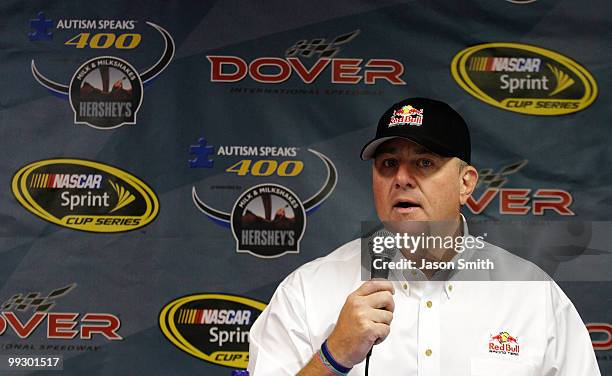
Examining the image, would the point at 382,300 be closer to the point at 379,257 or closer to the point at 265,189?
the point at 379,257

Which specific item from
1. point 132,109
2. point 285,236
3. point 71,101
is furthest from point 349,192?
point 71,101

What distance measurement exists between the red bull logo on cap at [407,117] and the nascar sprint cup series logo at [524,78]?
117 cm

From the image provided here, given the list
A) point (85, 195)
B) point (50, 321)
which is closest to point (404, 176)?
point (85, 195)

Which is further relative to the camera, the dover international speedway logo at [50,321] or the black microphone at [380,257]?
the dover international speedway logo at [50,321]

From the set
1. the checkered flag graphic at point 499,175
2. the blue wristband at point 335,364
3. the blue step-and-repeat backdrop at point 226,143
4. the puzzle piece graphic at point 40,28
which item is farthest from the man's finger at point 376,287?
the puzzle piece graphic at point 40,28

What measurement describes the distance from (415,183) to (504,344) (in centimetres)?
36

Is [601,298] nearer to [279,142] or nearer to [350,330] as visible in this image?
[279,142]

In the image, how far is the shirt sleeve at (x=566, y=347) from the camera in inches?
61.4

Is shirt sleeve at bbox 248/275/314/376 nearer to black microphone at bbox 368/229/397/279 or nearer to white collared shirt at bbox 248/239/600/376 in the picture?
white collared shirt at bbox 248/239/600/376

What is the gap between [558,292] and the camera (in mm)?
1655

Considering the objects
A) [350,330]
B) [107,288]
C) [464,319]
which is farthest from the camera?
[107,288]

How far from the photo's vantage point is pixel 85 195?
273cm

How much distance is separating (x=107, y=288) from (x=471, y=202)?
50.2 inches

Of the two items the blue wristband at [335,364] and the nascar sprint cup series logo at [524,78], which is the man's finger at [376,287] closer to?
the blue wristband at [335,364]
